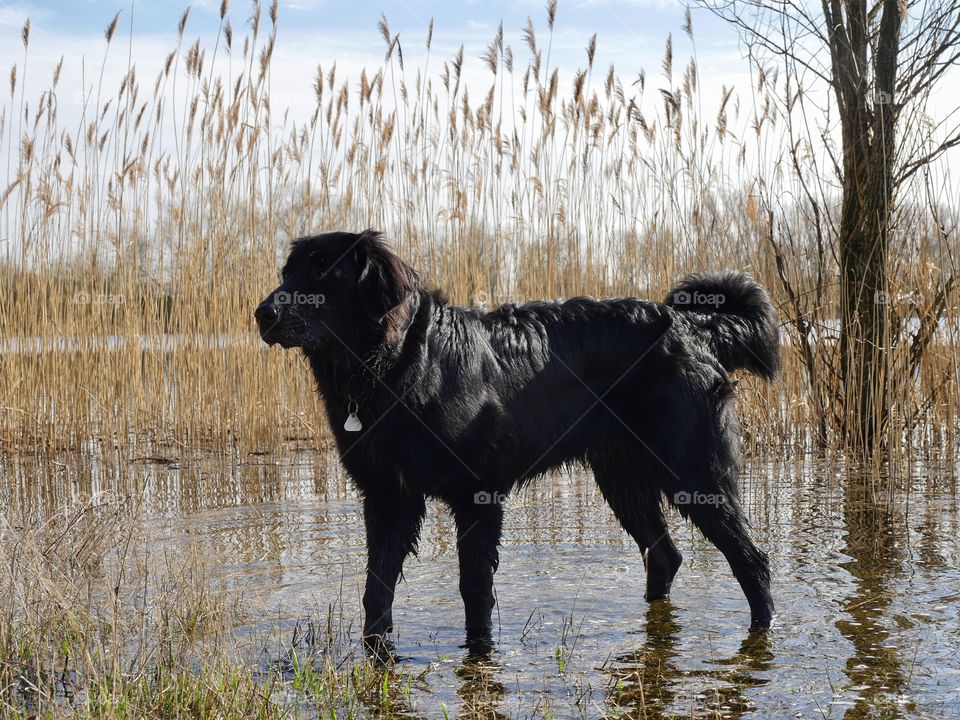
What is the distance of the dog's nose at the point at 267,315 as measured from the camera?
337cm

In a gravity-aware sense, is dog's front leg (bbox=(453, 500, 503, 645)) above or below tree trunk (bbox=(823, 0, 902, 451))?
below

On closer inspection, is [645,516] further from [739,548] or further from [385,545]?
[385,545]

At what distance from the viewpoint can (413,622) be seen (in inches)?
151

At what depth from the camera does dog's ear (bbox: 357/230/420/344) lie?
3.60 m

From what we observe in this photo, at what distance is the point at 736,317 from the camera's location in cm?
429

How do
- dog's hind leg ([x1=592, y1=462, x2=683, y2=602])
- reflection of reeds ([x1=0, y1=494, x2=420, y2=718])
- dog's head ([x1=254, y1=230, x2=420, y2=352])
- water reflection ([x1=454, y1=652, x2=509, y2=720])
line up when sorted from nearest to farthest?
reflection of reeds ([x1=0, y1=494, x2=420, y2=718]), water reflection ([x1=454, y1=652, x2=509, y2=720]), dog's head ([x1=254, y1=230, x2=420, y2=352]), dog's hind leg ([x1=592, y1=462, x2=683, y2=602])

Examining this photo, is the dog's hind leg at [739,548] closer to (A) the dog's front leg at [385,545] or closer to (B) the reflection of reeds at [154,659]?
(A) the dog's front leg at [385,545]

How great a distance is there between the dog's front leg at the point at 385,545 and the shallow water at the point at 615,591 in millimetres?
147

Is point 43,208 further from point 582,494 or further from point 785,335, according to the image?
point 785,335

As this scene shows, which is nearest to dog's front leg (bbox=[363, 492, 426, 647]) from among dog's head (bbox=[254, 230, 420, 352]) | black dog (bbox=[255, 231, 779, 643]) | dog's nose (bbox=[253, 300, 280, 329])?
black dog (bbox=[255, 231, 779, 643])

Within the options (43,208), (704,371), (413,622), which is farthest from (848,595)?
(43,208)

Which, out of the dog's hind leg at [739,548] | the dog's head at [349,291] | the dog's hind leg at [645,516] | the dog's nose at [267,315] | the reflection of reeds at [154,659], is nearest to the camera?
the reflection of reeds at [154,659]

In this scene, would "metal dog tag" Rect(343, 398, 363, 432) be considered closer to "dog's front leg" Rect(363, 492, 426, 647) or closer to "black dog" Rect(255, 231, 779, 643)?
"black dog" Rect(255, 231, 779, 643)

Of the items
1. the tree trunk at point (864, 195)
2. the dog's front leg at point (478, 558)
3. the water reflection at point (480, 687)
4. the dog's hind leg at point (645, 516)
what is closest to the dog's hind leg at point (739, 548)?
the dog's hind leg at point (645, 516)
